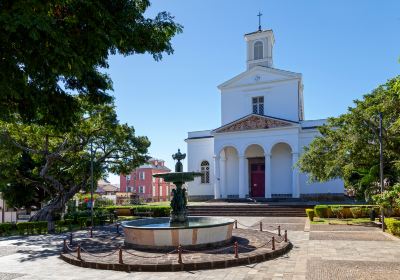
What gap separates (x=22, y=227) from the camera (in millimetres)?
21906

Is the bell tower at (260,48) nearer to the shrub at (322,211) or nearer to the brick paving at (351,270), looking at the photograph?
the shrub at (322,211)

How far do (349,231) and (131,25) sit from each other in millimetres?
15678

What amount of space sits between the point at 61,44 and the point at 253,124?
29114 mm

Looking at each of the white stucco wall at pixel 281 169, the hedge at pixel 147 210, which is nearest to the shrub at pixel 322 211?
the white stucco wall at pixel 281 169

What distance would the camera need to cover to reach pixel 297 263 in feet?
38.4

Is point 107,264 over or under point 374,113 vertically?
under

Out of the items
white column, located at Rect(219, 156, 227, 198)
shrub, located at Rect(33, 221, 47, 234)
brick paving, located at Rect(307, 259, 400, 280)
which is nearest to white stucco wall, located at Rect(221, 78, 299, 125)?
white column, located at Rect(219, 156, 227, 198)

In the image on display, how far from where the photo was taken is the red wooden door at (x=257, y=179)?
3606 centimetres

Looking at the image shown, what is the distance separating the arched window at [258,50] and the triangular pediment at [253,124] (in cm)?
826

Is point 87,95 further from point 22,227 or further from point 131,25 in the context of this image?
point 22,227

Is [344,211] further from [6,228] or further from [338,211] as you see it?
[6,228]

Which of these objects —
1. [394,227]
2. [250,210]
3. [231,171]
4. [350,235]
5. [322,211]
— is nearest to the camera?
[394,227]

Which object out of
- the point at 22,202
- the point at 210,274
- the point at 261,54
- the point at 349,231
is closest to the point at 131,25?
the point at 210,274

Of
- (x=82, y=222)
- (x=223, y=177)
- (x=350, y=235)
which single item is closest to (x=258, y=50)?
(x=223, y=177)
